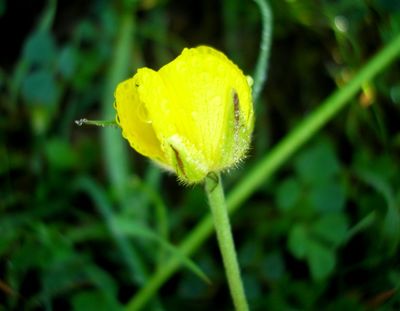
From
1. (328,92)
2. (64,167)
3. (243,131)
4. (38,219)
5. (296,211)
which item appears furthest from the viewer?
(328,92)

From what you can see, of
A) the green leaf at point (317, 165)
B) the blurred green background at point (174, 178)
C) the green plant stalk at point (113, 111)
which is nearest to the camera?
the blurred green background at point (174, 178)

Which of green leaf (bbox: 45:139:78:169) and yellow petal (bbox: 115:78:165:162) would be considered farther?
green leaf (bbox: 45:139:78:169)

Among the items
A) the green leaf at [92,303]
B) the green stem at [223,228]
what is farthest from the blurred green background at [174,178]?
the green stem at [223,228]

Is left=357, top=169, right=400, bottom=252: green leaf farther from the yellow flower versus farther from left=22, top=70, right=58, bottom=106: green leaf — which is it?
left=22, top=70, right=58, bottom=106: green leaf

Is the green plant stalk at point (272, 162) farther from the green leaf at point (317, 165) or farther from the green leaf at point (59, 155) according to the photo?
the green leaf at point (59, 155)

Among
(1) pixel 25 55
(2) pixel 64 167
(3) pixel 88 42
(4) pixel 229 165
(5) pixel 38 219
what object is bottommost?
(4) pixel 229 165

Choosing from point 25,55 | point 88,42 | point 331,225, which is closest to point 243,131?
point 331,225

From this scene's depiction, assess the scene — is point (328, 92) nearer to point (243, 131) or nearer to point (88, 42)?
point (88, 42)

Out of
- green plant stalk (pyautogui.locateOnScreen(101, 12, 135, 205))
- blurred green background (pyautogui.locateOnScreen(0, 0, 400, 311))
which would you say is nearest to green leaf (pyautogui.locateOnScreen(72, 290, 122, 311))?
blurred green background (pyautogui.locateOnScreen(0, 0, 400, 311))
